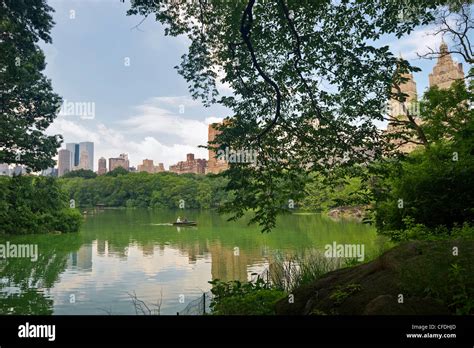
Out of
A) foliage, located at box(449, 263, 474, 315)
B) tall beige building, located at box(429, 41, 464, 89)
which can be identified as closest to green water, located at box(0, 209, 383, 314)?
tall beige building, located at box(429, 41, 464, 89)

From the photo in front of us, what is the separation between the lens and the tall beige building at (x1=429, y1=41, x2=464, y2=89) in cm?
1248

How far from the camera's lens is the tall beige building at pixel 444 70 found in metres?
12.5

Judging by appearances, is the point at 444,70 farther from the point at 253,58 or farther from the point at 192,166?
the point at 192,166

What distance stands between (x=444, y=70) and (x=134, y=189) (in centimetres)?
5404

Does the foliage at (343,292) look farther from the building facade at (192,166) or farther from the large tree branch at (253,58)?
the building facade at (192,166)

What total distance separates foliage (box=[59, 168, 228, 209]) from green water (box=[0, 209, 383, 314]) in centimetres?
2165

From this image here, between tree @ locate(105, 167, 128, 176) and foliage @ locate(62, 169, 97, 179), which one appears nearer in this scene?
foliage @ locate(62, 169, 97, 179)

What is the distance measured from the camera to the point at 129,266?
20734 mm

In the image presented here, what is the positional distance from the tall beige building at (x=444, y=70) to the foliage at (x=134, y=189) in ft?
138

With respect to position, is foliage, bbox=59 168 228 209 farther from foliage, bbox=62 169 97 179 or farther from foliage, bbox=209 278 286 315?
foliage, bbox=209 278 286 315

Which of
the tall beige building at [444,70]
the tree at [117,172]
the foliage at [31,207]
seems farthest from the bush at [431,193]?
the tree at [117,172]

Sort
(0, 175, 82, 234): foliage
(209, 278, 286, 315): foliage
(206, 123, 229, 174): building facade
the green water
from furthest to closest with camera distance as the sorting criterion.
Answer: (0, 175, 82, 234): foliage → the green water → (206, 123, 229, 174): building facade → (209, 278, 286, 315): foliage

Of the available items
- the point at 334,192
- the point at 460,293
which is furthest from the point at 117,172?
the point at 460,293

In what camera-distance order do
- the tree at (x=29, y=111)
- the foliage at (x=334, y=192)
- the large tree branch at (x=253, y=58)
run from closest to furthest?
the large tree branch at (x=253, y=58)
the foliage at (x=334, y=192)
the tree at (x=29, y=111)
